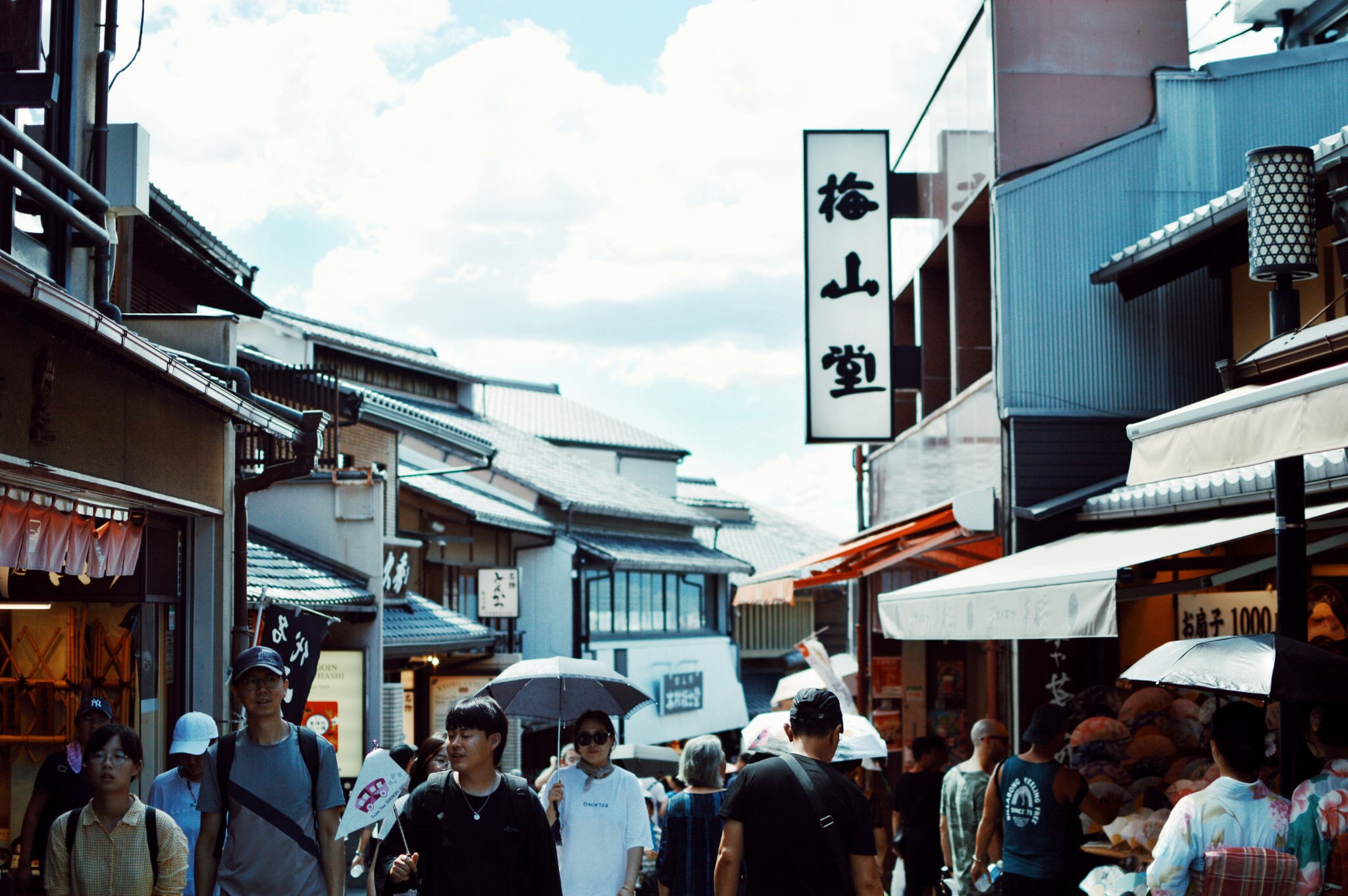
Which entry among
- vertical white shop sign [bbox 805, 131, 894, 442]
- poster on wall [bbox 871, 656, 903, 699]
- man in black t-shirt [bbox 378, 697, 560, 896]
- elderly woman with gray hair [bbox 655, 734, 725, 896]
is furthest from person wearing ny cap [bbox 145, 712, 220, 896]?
poster on wall [bbox 871, 656, 903, 699]

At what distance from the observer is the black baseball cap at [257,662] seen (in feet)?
19.2

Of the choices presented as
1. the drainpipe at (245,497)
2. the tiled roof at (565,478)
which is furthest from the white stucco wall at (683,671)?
the drainpipe at (245,497)

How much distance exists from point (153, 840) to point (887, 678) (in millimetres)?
13679

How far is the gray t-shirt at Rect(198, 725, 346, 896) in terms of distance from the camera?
5688 millimetres

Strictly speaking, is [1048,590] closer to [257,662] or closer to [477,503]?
[257,662]

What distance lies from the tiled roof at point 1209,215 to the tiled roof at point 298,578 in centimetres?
939

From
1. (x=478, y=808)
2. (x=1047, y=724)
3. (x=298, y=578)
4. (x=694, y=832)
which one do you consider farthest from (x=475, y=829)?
(x=298, y=578)

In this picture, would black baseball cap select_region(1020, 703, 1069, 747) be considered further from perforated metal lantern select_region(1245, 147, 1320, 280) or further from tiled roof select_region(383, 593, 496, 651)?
tiled roof select_region(383, 593, 496, 651)

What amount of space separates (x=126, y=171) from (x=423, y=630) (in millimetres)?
14426

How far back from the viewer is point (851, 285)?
14.7 metres

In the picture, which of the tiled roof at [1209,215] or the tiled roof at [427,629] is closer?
the tiled roof at [1209,215]

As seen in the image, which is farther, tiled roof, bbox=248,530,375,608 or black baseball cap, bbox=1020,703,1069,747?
tiled roof, bbox=248,530,375,608

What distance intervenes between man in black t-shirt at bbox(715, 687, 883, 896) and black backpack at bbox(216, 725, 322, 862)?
5.87 feet

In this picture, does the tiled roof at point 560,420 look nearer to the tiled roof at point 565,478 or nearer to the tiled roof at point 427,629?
the tiled roof at point 565,478
